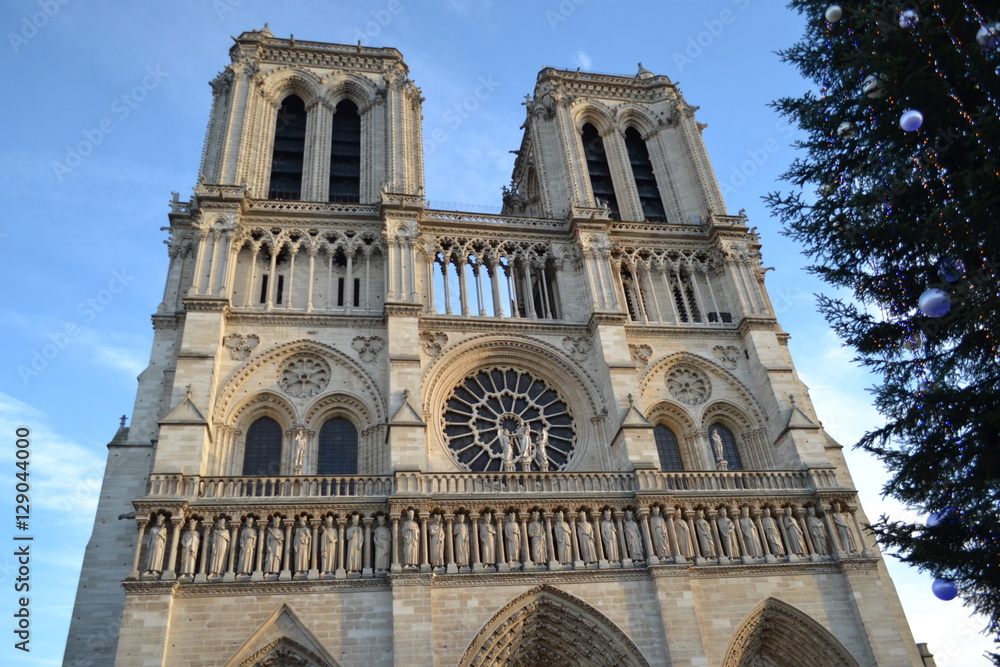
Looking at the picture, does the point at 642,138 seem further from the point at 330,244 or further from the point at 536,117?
the point at 330,244

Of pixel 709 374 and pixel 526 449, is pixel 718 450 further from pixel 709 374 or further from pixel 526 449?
pixel 526 449

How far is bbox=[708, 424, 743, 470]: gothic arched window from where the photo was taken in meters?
20.4

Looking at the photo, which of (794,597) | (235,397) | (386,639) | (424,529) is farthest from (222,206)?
(794,597)

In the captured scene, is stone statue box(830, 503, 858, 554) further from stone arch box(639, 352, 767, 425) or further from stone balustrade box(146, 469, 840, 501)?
stone arch box(639, 352, 767, 425)

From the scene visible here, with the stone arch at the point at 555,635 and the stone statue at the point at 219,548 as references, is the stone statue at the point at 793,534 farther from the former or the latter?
the stone statue at the point at 219,548

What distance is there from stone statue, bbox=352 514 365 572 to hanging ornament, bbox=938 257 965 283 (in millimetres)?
11633

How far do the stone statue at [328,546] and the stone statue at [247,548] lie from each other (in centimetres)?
132

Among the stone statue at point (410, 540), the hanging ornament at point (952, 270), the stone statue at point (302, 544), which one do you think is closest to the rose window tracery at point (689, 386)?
the stone statue at point (410, 540)

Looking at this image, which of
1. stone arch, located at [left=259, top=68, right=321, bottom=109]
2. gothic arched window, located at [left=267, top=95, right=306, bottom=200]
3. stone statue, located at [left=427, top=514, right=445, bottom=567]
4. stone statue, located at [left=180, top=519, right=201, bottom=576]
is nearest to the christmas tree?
stone statue, located at [left=427, top=514, right=445, bottom=567]

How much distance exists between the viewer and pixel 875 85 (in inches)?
376

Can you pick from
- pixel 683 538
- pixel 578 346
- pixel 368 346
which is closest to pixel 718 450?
pixel 683 538

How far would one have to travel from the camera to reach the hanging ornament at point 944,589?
27.5ft

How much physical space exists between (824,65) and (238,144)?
55.9ft

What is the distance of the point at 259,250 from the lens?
21.2 metres
